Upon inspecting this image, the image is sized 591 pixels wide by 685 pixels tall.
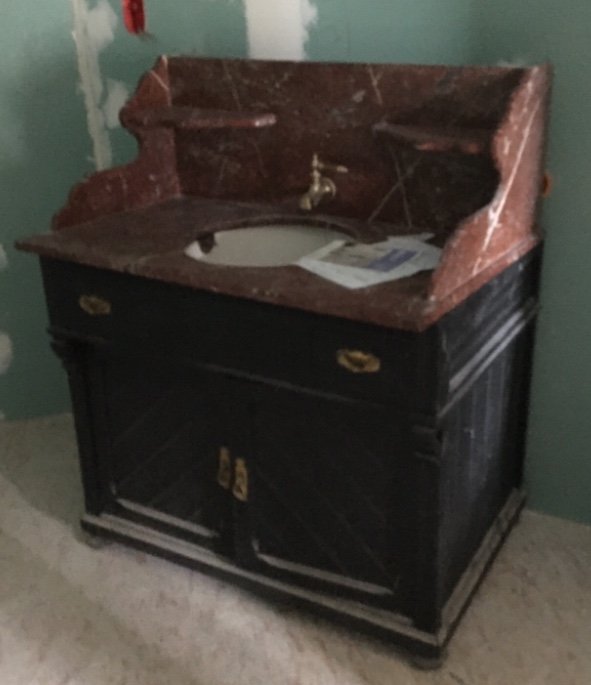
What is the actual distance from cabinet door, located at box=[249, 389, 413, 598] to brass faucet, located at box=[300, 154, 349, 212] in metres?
0.48

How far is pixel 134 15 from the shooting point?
80.9 inches

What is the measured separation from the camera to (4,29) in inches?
82.9

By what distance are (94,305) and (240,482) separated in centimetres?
46

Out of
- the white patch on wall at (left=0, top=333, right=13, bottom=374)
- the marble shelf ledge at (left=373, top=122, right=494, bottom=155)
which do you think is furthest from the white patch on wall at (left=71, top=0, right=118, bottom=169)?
the marble shelf ledge at (left=373, top=122, right=494, bottom=155)

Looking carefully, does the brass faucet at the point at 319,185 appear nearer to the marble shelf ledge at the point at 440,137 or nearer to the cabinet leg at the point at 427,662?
the marble shelf ledge at the point at 440,137

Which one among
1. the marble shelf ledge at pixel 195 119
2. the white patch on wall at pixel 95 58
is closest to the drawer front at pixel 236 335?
the marble shelf ledge at pixel 195 119

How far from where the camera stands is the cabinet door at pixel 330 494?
4.98 ft

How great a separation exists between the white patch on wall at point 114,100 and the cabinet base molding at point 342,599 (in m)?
1.02

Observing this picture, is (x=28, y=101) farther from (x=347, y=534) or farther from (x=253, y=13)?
(x=347, y=534)

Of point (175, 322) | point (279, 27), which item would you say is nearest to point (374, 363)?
point (175, 322)

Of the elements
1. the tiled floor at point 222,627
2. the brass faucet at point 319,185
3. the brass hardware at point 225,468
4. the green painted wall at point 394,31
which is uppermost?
the green painted wall at point 394,31

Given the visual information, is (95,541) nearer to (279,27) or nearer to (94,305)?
(94,305)

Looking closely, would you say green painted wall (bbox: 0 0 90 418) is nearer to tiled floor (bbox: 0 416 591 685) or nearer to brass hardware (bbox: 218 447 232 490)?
tiled floor (bbox: 0 416 591 685)

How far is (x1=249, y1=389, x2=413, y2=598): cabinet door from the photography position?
152 centimetres
